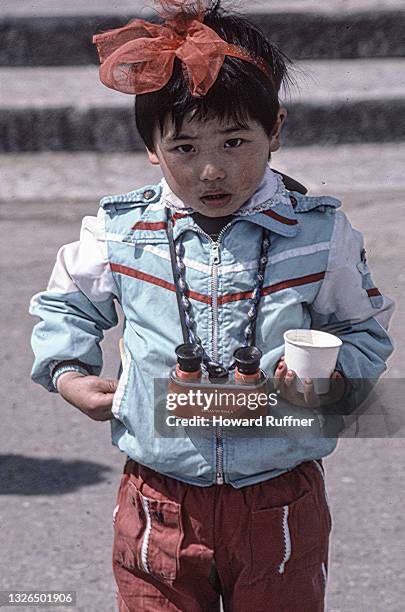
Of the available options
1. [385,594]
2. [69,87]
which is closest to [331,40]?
[69,87]

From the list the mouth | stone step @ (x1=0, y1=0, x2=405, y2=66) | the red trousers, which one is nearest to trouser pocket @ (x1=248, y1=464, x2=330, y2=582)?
the red trousers

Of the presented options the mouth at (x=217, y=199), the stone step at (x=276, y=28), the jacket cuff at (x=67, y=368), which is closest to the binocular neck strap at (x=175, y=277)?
the mouth at (x=217, y=199)

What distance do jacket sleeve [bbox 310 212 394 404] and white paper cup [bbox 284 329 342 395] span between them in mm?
69

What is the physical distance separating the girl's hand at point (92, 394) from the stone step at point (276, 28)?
5.80 metres

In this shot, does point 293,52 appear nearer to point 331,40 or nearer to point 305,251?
point 331,40

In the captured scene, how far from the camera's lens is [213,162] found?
6.31 ft

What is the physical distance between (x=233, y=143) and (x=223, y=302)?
274mm

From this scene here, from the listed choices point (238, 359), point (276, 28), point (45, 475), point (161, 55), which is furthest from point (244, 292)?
point (276, 28)

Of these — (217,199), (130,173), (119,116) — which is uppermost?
(217,199)

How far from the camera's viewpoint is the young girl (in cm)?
195

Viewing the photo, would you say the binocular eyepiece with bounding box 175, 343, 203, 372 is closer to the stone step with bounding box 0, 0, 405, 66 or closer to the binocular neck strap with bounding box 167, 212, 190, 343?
the binocular neck strap with bounding box 167, 212, 190, 343

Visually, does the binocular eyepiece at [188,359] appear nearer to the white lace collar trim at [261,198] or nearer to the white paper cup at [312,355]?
the white paper cup at [312,355]

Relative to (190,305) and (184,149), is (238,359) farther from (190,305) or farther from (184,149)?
(184,149)

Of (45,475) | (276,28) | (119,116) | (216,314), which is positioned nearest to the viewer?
(216,314)
